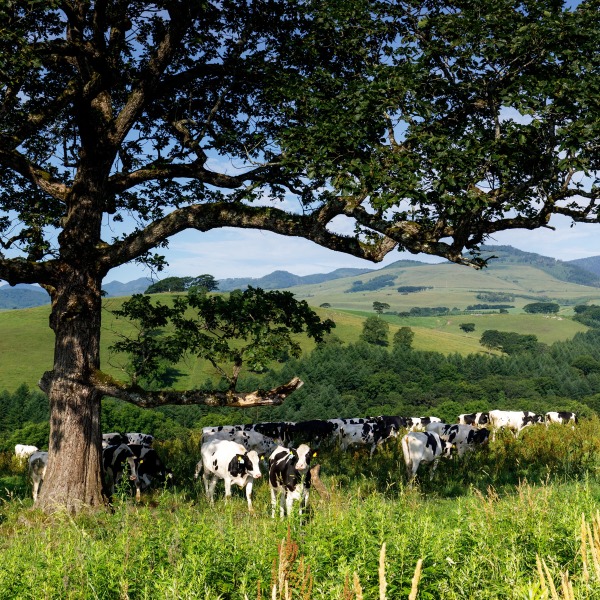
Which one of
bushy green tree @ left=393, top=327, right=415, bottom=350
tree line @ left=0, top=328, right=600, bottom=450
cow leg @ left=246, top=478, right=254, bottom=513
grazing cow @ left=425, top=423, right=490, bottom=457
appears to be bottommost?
tree line @ left=0, top=328, right=600, bottom=450

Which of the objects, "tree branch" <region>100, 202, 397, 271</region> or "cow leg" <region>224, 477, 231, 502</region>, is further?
"cow leg" <region>224, 477, 231, 502</region>

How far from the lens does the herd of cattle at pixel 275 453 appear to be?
1349cm

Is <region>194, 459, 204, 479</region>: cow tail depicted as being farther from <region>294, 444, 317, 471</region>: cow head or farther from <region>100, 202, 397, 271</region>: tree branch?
<region>100, 202, 397, 271</region>: tree branch

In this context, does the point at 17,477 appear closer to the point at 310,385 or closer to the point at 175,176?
the point at 175,176

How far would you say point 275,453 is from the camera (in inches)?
578

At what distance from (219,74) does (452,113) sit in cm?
678

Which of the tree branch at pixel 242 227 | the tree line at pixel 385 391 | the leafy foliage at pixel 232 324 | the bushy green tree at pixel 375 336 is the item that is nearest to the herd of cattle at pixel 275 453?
the leafy foliage at pixel 232 324

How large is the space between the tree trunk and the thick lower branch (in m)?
0.49

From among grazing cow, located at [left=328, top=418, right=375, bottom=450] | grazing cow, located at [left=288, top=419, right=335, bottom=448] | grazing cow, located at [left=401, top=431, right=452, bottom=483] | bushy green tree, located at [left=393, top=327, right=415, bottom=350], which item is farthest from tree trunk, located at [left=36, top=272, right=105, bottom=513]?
bushy green tree, located at [left=393, top=327, right=415, bottom=350]

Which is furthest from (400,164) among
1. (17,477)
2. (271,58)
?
(17,477)

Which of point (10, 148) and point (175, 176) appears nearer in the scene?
point (10, 148)

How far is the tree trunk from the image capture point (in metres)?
13.3

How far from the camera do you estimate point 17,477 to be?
19.8m

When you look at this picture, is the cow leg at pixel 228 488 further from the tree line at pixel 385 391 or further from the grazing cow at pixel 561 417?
the tree line at pixel 385 391
